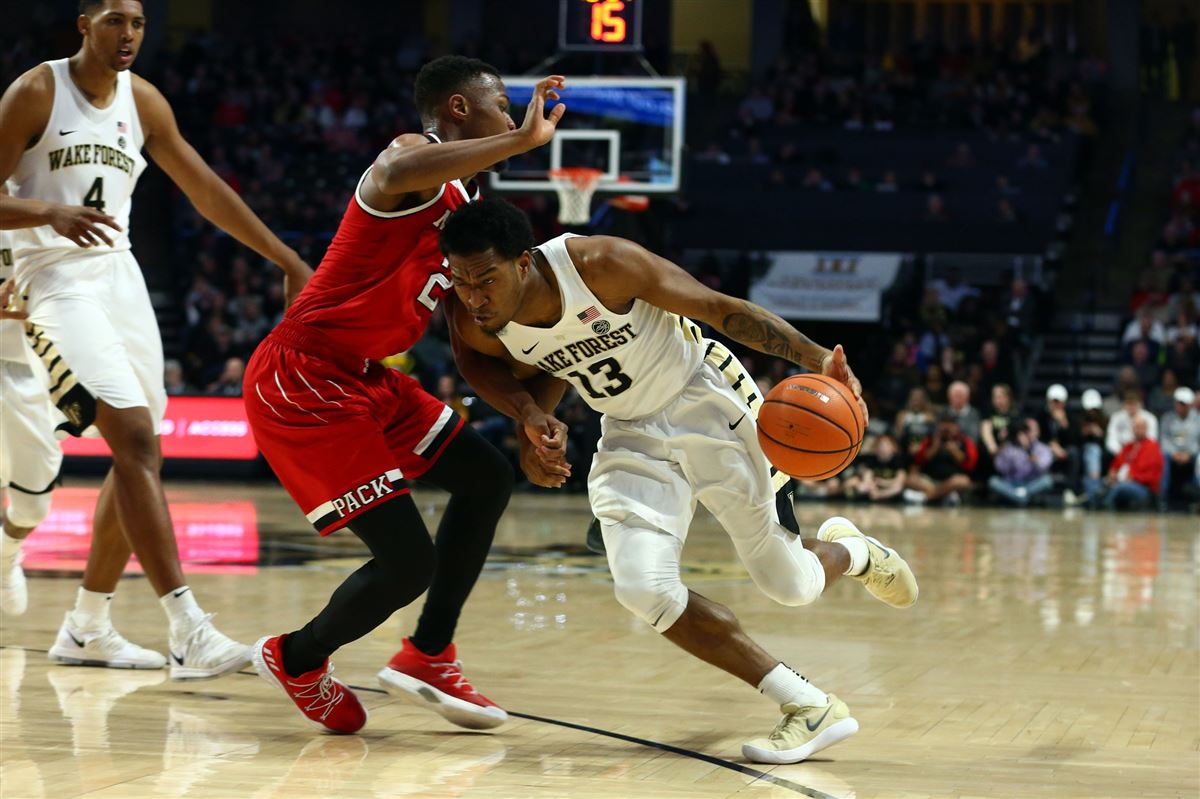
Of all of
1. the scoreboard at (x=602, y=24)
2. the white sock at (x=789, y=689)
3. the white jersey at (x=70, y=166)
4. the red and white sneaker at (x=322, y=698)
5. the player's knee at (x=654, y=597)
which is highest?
the scoreboard at (x=602, y=24)

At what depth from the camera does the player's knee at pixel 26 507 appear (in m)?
5.56

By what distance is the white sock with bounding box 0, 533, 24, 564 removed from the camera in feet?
18.8

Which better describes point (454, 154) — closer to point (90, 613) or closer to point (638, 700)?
point (638, 700)

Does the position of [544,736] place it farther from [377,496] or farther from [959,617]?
[959,617]

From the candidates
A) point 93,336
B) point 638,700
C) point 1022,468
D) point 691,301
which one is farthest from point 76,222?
point 1022,468

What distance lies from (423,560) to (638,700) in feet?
3.30

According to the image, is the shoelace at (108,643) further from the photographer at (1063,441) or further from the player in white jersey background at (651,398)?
the photographer at (1063,441)

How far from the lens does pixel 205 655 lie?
16.3 feet

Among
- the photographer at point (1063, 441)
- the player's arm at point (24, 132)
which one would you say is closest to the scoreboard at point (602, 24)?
the photographer at point (1063, 441)

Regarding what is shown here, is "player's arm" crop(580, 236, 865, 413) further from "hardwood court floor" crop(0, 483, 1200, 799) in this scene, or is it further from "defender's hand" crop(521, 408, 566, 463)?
"hardwood court floor" crop(0, 483, 1200, 799)

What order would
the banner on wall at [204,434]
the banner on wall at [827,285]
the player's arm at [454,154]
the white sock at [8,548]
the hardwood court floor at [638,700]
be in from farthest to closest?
the banner on wall at [827,285] < the banner on wall at [204,434] < the white sock at [8,548] < the player's arm at [454,154] < the hardwood court floor at [638,700]

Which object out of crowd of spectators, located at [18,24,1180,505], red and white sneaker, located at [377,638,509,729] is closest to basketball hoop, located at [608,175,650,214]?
→ crowd of spectators, located at [18,24,1180,505]

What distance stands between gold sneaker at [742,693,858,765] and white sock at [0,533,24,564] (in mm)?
3063

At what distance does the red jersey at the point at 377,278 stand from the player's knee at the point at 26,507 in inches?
66.4
